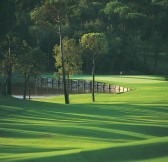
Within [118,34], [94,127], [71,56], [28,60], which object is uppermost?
[118,34]

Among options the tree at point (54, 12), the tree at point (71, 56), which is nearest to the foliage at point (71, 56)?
the tree at point (71, 56)

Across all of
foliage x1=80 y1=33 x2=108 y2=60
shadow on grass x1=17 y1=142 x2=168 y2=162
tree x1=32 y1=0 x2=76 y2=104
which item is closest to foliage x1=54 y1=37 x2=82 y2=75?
foliage x1=80 y1=33 x2=108 y2=60

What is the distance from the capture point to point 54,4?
131 feet

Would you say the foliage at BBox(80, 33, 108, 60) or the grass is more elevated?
the foliage at BBox(80, 33, 108, 60)

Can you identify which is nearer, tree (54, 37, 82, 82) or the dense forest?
tree (54, 37, 82, 82)

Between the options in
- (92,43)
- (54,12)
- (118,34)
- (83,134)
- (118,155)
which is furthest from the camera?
(118,34)

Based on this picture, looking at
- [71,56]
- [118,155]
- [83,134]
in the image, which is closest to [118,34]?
[71,56]

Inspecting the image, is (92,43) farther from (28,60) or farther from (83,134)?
(83,134)

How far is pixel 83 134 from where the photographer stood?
1625 centimetres

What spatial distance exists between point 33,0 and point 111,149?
98.0 ft

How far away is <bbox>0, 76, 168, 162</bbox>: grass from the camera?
9586 millimetres

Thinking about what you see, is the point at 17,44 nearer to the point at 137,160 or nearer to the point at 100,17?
the point at 137,160

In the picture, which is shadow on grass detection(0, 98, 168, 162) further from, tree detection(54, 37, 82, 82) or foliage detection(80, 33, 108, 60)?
foliage detection(80, 33, 108, 60)

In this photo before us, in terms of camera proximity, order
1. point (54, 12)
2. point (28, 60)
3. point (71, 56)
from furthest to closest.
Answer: point (71, 56) < point (28, 60) < point (54, 12)
